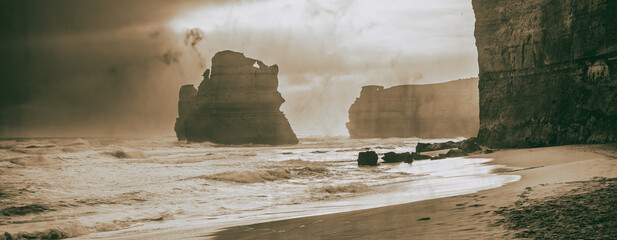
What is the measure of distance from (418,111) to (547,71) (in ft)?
281

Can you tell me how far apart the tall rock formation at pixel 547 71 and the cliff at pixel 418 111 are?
244 feet

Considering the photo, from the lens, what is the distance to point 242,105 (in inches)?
2672

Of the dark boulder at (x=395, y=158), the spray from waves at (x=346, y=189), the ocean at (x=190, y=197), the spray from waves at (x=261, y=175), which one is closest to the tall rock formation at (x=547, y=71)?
the dark boulder at (x=395, y=158)

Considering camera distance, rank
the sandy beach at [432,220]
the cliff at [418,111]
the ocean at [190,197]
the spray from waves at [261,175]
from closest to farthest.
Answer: the sandy beach at [432,220] < the ocean at [190,197] < the spray from waves at [261,175] < the cliff at [418,111]

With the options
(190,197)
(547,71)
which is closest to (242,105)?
(547,71)

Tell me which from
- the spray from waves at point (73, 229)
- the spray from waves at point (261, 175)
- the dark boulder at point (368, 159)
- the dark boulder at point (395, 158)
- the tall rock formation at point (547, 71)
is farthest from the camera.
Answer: the dark boulder at point (395, 158)

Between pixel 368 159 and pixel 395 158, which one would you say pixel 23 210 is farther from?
pixel 395 158

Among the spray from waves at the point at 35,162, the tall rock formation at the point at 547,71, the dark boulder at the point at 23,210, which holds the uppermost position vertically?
the tall rock formation at the point at 547,71

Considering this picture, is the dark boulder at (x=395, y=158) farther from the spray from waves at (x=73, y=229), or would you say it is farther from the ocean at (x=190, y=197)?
the spray from waves at (x=73, y=229)

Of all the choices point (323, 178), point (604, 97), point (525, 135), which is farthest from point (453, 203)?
point (525, 135)

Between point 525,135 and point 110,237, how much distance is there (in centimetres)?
1765

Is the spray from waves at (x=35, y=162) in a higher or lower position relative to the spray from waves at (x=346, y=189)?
higher

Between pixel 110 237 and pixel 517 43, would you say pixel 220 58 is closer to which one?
pixel 517 43

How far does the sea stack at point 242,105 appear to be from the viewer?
67188 millimetres
